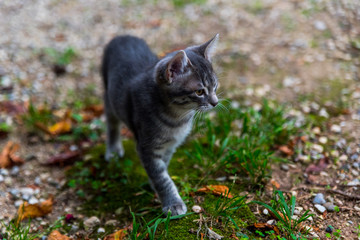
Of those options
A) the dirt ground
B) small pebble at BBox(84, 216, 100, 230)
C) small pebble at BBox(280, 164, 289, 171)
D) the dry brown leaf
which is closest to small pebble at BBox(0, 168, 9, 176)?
the dirt ground

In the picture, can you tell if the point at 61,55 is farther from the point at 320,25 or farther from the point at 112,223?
the point at 320,25

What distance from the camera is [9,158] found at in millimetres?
3842

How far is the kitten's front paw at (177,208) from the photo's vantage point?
2900mm

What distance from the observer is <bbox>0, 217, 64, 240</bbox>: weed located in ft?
8.95

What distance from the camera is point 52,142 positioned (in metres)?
4.32

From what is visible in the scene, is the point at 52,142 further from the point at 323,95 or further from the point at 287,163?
the point at 323,95

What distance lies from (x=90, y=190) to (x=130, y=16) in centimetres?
445

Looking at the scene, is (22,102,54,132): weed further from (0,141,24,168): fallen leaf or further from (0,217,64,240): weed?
(0,217,64,240): weed

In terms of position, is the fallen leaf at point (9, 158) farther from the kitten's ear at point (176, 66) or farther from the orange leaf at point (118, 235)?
the kitten's ear at point (176, 66)

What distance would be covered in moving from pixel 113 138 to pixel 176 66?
1.65m

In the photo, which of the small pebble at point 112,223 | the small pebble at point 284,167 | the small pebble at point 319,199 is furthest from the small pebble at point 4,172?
the small pebble at point 319,199

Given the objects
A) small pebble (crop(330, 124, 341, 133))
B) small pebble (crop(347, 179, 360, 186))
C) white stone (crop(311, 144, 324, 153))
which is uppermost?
small pebble (crop(347, 179, 360, 186))

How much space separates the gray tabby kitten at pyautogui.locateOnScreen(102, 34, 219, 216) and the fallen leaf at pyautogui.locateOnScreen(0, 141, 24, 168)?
132 cm

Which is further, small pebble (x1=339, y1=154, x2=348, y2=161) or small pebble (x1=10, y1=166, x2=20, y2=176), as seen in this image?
small pebble (x1=10, y1=166, x2=20, y2=176)
